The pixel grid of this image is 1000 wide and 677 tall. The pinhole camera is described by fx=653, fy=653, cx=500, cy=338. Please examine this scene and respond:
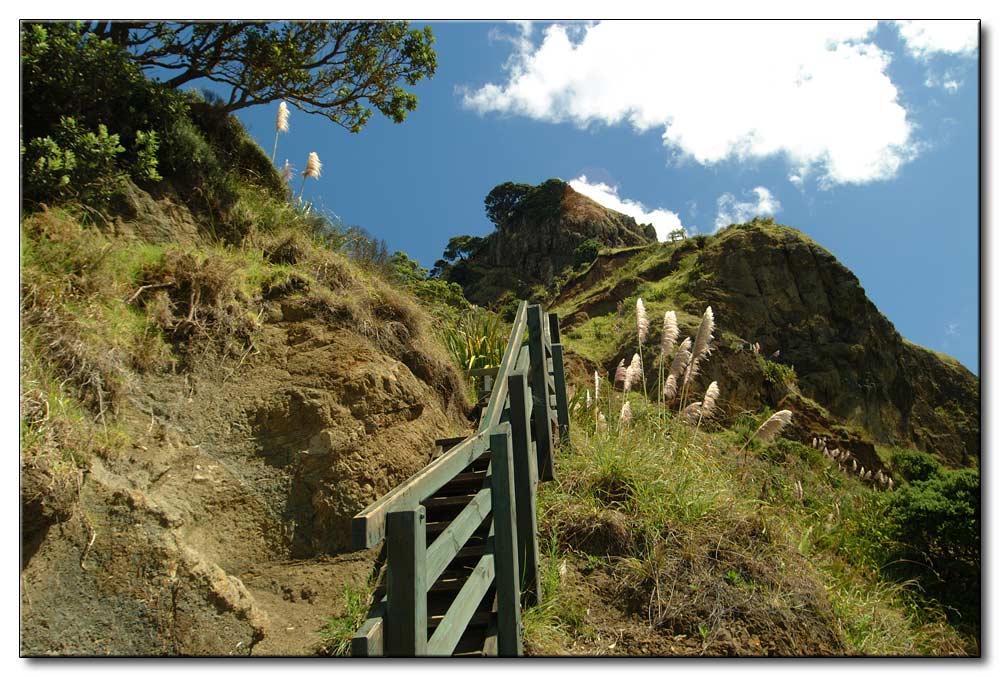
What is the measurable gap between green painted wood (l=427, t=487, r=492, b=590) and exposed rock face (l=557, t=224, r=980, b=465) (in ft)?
29.1

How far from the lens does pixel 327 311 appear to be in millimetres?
6043

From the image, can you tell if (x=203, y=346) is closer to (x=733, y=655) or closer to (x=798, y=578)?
(x=733, y=655)

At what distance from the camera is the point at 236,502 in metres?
4.52

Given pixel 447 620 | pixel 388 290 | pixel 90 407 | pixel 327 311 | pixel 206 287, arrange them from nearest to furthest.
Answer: pixel 447 620, pixel 90 407, pixel 206 287, pixel 327 311, pixel 388 290

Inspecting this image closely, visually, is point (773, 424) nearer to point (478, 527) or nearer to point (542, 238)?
point (478, 527)

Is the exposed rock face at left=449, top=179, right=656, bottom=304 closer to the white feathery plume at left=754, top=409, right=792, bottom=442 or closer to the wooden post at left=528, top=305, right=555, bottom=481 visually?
the wooden post at left=528, top=305, right=555, bottom=481

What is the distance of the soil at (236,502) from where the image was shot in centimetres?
325

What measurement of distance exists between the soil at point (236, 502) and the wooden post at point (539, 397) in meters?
1.04

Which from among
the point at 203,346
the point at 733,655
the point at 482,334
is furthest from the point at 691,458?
the point at 203,346

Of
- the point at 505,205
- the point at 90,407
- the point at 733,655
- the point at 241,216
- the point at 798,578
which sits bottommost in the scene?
the point at 733,655

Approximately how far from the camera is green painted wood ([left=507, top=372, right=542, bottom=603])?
414cm

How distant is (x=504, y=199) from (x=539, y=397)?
3530 centimetres

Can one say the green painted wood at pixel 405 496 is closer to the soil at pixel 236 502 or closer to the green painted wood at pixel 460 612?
the green painted wood at pixel 460 612

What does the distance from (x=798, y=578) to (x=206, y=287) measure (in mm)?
5190
